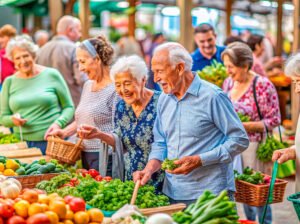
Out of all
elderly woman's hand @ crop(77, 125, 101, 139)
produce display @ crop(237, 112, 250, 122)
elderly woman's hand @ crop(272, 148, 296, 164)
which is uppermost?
elderly woman's hand @ crop(77, 125, 101, 139)

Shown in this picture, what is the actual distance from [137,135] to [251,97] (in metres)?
1.65

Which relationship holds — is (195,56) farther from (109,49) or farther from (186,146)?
(186,146)

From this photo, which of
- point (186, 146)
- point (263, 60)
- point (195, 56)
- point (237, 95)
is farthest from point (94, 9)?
point (186, 146)

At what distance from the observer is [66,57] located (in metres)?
9.45

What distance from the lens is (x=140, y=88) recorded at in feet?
17.9

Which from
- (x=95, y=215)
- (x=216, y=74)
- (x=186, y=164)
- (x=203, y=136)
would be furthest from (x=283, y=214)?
(x=95, y=215)

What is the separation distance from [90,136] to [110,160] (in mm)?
505

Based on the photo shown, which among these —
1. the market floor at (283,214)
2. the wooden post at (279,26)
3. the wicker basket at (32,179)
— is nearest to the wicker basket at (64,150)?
the wicker basket at (32,179)

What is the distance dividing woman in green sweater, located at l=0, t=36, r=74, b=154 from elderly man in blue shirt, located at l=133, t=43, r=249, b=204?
2.54 m

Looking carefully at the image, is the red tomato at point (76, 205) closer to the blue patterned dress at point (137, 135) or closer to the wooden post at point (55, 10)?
the blue patterned dress at point (137, 135)

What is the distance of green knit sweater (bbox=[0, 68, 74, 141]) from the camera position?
742 centimetres

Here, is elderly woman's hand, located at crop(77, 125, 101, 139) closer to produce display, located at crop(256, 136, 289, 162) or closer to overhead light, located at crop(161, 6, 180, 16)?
produce display, located at crop(256, 136, 289, 162)

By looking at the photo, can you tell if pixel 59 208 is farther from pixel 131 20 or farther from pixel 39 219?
pixel 131 20

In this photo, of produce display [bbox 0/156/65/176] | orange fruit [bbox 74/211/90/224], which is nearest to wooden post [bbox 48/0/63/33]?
produce display [bbox 0/156/65/176]
